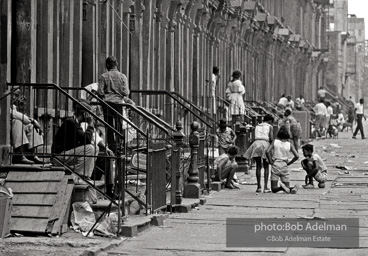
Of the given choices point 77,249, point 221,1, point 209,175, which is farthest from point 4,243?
point 221,1

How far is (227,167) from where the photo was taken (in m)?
23.6

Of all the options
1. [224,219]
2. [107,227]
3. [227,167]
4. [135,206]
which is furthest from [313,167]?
[107,227]

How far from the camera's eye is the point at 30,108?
18000 mm

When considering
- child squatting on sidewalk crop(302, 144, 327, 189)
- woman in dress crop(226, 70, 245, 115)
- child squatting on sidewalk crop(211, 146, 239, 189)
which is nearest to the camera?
child squatting on sidewalk crop(211, 146, 239, 189)

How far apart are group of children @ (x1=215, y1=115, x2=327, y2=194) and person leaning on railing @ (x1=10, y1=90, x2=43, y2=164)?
20.5 feet

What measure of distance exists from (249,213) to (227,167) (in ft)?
15.7

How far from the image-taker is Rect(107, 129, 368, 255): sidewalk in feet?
47.0

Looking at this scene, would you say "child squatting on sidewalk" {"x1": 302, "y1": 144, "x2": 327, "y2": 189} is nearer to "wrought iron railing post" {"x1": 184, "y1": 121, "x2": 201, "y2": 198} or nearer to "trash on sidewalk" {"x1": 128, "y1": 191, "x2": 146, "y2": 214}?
"wrought iron railing post" {"x1": 184, "y1": 121, "x2": 201, "y2": 198}

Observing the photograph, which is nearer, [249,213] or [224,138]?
A: [249,213]

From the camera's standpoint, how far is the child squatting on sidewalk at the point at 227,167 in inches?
916

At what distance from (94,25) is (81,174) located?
6336 mm

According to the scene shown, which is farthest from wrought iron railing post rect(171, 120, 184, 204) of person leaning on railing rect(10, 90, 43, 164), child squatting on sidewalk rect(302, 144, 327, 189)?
child squatting on sidewalk rect(302, 144, 327, 189)

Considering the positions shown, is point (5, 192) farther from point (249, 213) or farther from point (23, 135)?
point (249, 213)

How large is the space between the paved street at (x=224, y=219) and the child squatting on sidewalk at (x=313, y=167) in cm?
31
